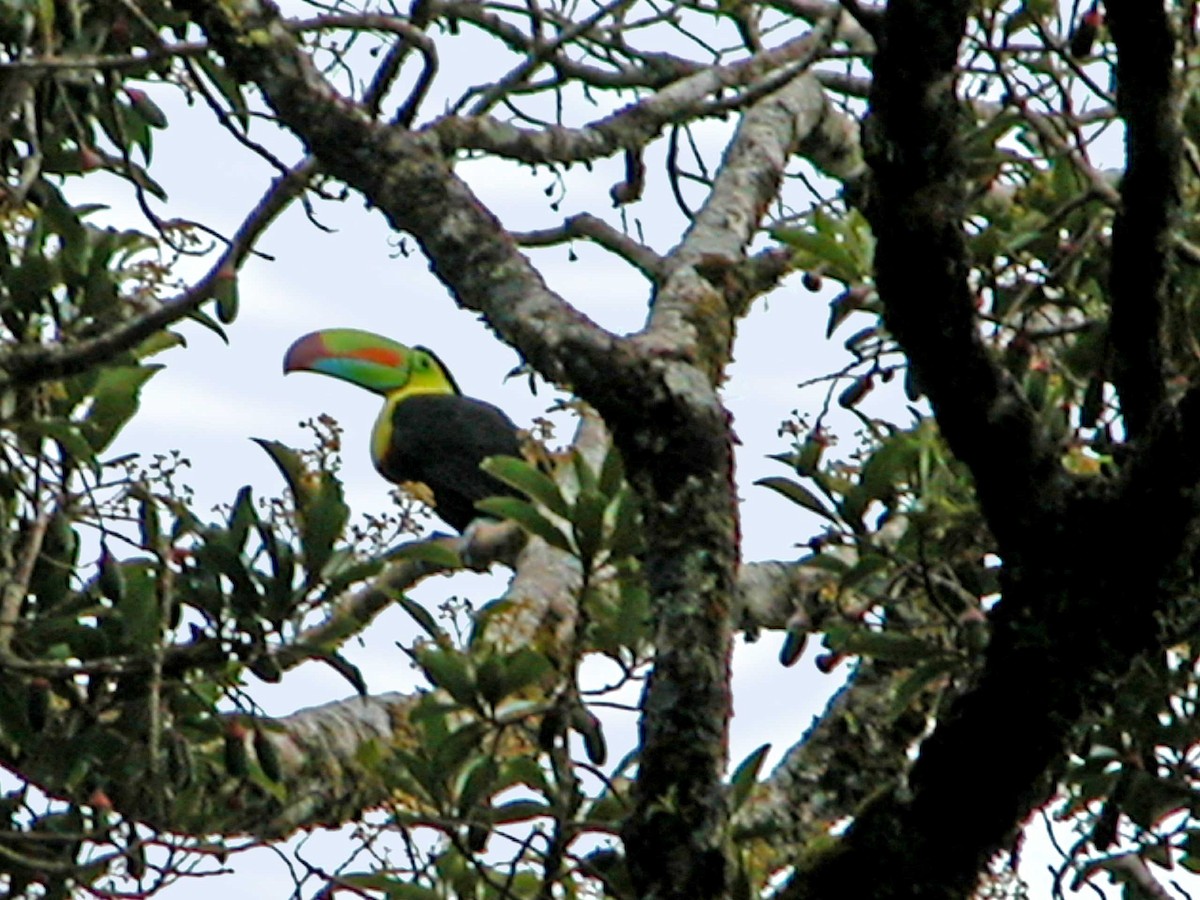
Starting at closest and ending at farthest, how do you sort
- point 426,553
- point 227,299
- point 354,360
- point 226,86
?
point 426,553, point 227,299, point 226,86, point 354,360

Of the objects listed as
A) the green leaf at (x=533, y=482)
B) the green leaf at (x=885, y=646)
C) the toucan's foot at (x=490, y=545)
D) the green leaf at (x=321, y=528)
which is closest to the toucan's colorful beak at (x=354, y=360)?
the toucan's foot at (x=490, y=545)

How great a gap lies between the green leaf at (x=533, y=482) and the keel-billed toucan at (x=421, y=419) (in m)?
3.65

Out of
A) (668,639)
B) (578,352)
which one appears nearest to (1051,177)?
(578,352)

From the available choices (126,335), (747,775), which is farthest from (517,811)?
(126,335)

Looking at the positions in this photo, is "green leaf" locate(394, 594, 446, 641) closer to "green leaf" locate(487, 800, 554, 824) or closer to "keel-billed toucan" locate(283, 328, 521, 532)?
"green leaf" locate(487, 800, 554, 824)

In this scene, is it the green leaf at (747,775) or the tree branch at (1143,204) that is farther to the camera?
the green leaf at (747,775)

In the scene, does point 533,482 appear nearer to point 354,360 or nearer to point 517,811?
point 517,811

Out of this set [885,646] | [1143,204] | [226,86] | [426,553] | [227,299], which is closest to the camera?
[1143,204]

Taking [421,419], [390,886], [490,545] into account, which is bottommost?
[390,886]

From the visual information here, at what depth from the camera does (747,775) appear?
3062mm

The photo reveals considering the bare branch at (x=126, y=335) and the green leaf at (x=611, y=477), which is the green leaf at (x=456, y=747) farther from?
the bare branch at (x=126, y=335)

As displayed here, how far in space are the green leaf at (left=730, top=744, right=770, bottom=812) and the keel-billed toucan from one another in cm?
378

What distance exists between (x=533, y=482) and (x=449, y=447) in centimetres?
496

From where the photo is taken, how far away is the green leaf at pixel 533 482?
10.3 feet
